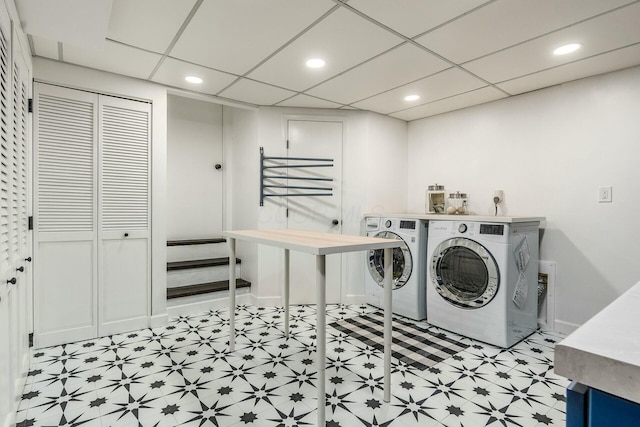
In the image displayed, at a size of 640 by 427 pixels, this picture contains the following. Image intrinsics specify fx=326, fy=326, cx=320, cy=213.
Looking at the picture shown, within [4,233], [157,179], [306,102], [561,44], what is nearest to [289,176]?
[306,102]

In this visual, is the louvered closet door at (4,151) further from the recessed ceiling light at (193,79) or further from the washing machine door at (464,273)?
the washing machine door at (464,273)

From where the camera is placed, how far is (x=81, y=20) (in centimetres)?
179

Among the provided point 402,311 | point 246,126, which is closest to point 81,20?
point 246,126

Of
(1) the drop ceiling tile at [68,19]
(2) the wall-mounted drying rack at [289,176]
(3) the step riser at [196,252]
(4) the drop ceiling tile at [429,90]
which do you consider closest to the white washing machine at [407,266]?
(2) the wall-mounted drying rack at [289,176]

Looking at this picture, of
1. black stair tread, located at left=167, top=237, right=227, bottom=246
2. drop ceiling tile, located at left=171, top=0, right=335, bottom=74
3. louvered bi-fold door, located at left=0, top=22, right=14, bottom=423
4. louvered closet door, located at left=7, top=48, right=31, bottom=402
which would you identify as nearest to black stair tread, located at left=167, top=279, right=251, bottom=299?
black stair tread, located at left=167, top=237, right=227, bottom=246

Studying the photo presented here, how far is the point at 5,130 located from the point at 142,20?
0.94 metres

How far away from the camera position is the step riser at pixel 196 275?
11.5 feet

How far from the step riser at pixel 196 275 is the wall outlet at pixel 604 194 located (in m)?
3.67

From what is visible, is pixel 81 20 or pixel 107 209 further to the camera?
pixel 107 209

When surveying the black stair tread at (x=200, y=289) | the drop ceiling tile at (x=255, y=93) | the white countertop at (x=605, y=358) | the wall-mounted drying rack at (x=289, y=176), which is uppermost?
the drop ceiling tile at (x=255, y=93)

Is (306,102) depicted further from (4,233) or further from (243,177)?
(4,233)

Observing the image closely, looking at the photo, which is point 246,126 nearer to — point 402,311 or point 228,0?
point 228,0

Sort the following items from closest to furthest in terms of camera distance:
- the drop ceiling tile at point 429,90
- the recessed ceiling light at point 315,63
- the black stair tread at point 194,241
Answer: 1. the recessed ceiling light at point 315,63
2. the drop ceiling tile at point 429,90
3. the black stair tread at point 194,241

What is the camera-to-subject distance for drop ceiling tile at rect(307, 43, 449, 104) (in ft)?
7.67
